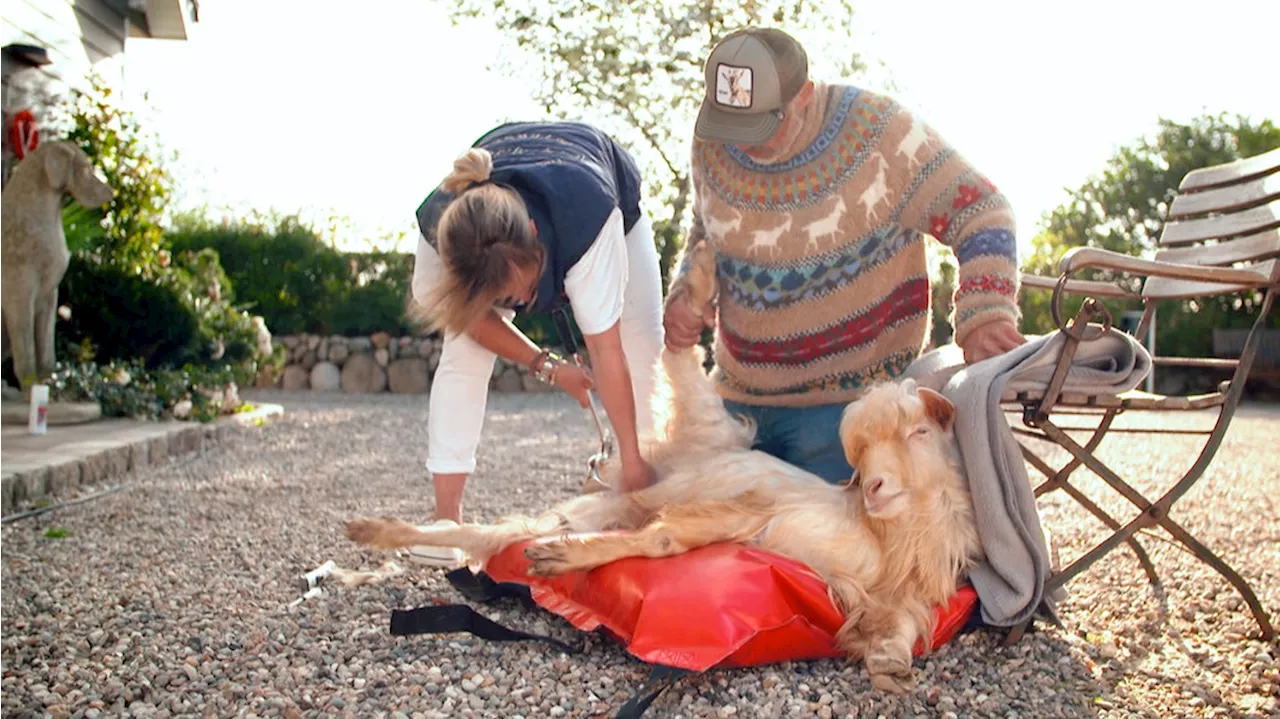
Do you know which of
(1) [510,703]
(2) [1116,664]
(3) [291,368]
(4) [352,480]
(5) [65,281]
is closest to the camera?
(1) [510,703]

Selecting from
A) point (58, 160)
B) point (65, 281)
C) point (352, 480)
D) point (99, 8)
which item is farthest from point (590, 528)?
point (99, 8)

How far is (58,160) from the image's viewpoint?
6273 millimetres

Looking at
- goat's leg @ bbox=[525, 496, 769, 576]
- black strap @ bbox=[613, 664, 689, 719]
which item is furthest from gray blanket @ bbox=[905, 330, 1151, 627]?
black strap @ bbox=[613, 664, 689, 719]

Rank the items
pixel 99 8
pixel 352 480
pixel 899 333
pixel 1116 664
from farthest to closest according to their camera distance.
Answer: pixel 99 8, pixel 352 480, pixel 899 333, pixel 1116 664

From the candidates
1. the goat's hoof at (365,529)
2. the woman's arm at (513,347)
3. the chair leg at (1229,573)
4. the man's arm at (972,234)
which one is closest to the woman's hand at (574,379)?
the woman's arm at (513,347)

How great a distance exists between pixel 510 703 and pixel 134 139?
7159mm

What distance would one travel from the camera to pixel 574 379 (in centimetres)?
343

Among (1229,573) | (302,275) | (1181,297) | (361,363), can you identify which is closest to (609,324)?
(1229,573)

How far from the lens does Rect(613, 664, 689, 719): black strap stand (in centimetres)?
210

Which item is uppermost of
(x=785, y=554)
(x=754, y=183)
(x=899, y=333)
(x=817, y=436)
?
(x=754, y=183)

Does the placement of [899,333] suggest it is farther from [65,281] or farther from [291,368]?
[291,368]

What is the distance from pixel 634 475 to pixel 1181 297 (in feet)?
6.46

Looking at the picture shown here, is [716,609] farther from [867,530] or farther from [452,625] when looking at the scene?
[452,625]

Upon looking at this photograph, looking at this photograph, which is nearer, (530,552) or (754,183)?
(530,552)
